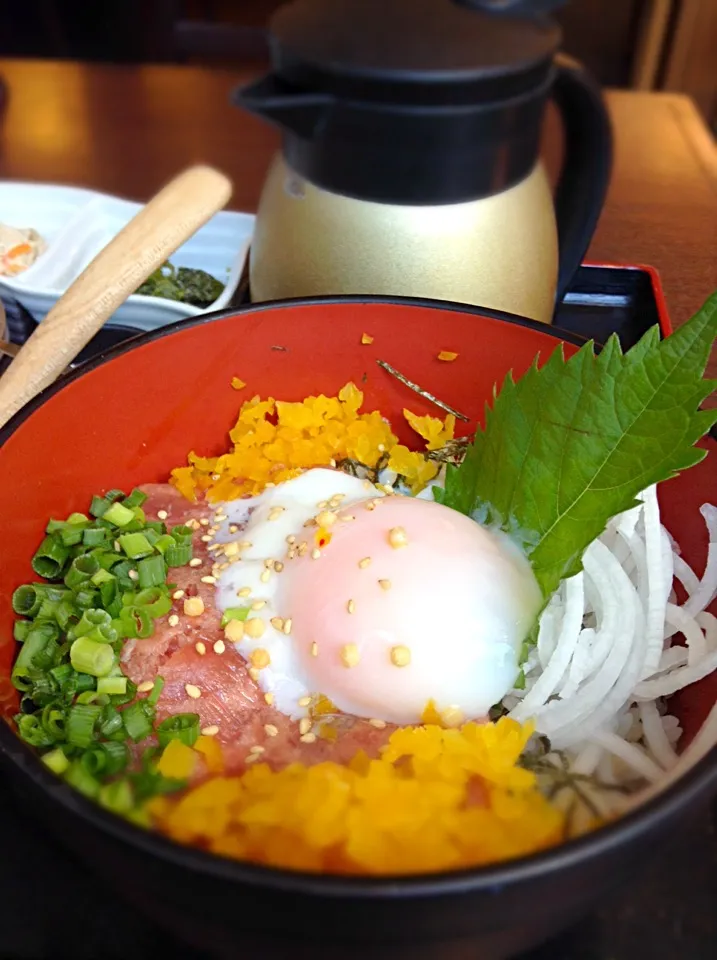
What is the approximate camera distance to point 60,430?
994mm

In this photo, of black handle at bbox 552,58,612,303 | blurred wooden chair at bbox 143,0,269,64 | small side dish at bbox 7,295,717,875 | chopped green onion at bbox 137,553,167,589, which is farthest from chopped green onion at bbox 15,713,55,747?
blurred wooden chair at bbox 143,0,269,64

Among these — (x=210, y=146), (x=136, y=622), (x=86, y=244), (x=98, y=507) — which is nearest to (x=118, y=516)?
(x=98, y=507)

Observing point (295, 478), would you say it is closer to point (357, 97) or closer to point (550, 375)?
point (550, 375)

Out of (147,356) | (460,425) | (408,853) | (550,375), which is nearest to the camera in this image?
(408,853)

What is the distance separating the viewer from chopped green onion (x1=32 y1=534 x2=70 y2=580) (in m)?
0.98

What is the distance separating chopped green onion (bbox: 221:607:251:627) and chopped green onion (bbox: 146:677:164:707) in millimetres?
101

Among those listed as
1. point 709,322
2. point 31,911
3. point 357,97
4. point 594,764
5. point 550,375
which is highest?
point 357,97

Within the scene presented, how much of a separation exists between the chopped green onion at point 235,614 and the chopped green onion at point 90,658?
14 cm

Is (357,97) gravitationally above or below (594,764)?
above

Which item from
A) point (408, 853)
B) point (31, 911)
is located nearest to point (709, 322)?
point (408, 853)

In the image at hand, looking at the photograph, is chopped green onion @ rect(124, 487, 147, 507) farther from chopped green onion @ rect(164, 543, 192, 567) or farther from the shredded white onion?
the shredded white onion

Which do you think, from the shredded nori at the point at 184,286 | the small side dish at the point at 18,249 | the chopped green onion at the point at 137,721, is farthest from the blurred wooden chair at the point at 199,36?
the chopped green onion at the point at 137,721

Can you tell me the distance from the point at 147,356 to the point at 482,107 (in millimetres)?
517

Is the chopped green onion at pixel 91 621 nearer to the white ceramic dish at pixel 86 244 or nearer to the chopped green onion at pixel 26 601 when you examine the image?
the chopped green onion at pixel 26 601
